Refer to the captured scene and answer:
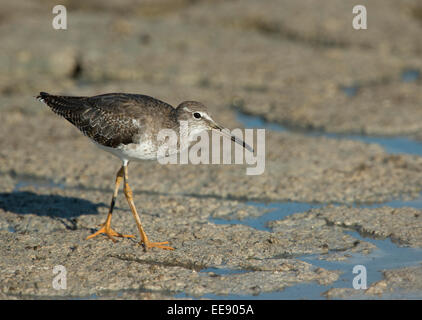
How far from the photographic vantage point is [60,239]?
7172 mm

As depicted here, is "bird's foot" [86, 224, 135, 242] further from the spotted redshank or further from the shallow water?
the shallow water

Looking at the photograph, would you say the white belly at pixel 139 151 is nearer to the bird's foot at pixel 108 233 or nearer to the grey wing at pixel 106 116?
the grey wing at pixel 106 116

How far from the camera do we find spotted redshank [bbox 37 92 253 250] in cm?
709

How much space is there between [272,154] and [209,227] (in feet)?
8.41

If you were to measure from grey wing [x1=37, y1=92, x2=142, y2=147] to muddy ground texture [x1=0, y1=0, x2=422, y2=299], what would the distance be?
1.07 meters

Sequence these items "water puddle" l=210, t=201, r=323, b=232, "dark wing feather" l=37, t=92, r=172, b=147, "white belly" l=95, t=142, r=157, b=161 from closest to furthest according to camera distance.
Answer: "white belly" l=95, t=142, r=157, b=161
"dark wing feather" l=37, t=92, r=172, b=147
"water puddle" l=210, t=201, r=323, b=232

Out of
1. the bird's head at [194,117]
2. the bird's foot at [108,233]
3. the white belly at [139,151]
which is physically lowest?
the bird's foot at [108,233]

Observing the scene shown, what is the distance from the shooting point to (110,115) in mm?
7406

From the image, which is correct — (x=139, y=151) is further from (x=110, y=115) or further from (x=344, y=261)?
(x=344, y=261)

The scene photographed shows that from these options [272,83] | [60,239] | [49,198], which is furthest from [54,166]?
[272,83]

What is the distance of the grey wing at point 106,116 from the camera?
7176 millimetres

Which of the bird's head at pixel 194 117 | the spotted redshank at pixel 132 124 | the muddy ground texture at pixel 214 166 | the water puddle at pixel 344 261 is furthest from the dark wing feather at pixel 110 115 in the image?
the water puddle at pixel 344 261

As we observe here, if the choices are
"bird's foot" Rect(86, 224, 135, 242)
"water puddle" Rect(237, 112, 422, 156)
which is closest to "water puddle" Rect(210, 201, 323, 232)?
"bird's foot" Rect(86, 224, 135, 242)
